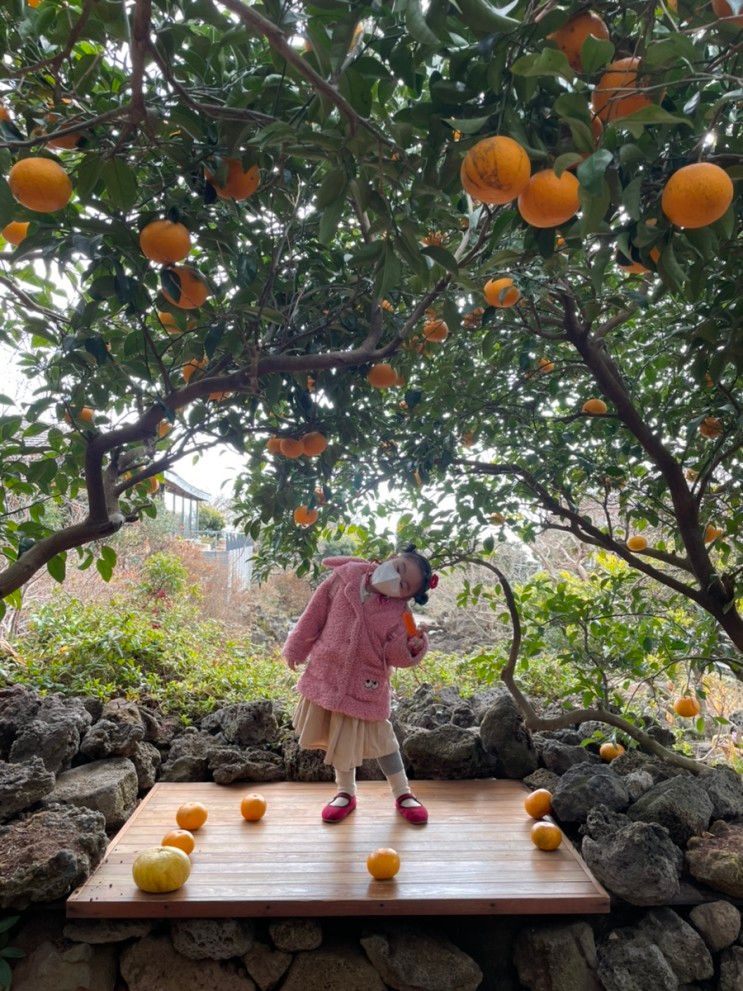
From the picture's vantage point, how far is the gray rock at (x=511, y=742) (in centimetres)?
259

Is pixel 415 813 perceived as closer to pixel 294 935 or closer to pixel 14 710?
pixel 294 935

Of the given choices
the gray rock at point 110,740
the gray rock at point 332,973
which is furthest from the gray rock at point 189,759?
the gray rock at point 332,973

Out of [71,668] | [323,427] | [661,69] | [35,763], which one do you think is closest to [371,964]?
[35,763]

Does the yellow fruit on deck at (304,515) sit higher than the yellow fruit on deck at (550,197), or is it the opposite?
the yellow fruit on deck at (550,197)

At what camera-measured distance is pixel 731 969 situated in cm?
187

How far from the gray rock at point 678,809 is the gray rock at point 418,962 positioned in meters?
0.72

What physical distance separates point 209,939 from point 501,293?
1.78 meters

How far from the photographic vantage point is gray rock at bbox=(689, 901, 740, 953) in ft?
6.20

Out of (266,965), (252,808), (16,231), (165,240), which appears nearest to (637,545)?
(252,808)

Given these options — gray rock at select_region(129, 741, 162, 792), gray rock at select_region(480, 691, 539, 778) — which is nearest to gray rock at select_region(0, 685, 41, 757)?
gray rock at select_region(129, 741, 162, 792)

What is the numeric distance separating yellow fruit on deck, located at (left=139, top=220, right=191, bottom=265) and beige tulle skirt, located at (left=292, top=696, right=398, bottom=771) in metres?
1.61

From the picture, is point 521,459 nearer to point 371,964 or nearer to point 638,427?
point 638,427

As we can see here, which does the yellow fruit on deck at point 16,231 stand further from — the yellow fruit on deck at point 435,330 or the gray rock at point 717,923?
the gray rock at point 717,923

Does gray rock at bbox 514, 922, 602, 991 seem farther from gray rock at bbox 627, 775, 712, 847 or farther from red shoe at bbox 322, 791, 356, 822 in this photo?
red shoe at bbox 322, 791, 356, 822
